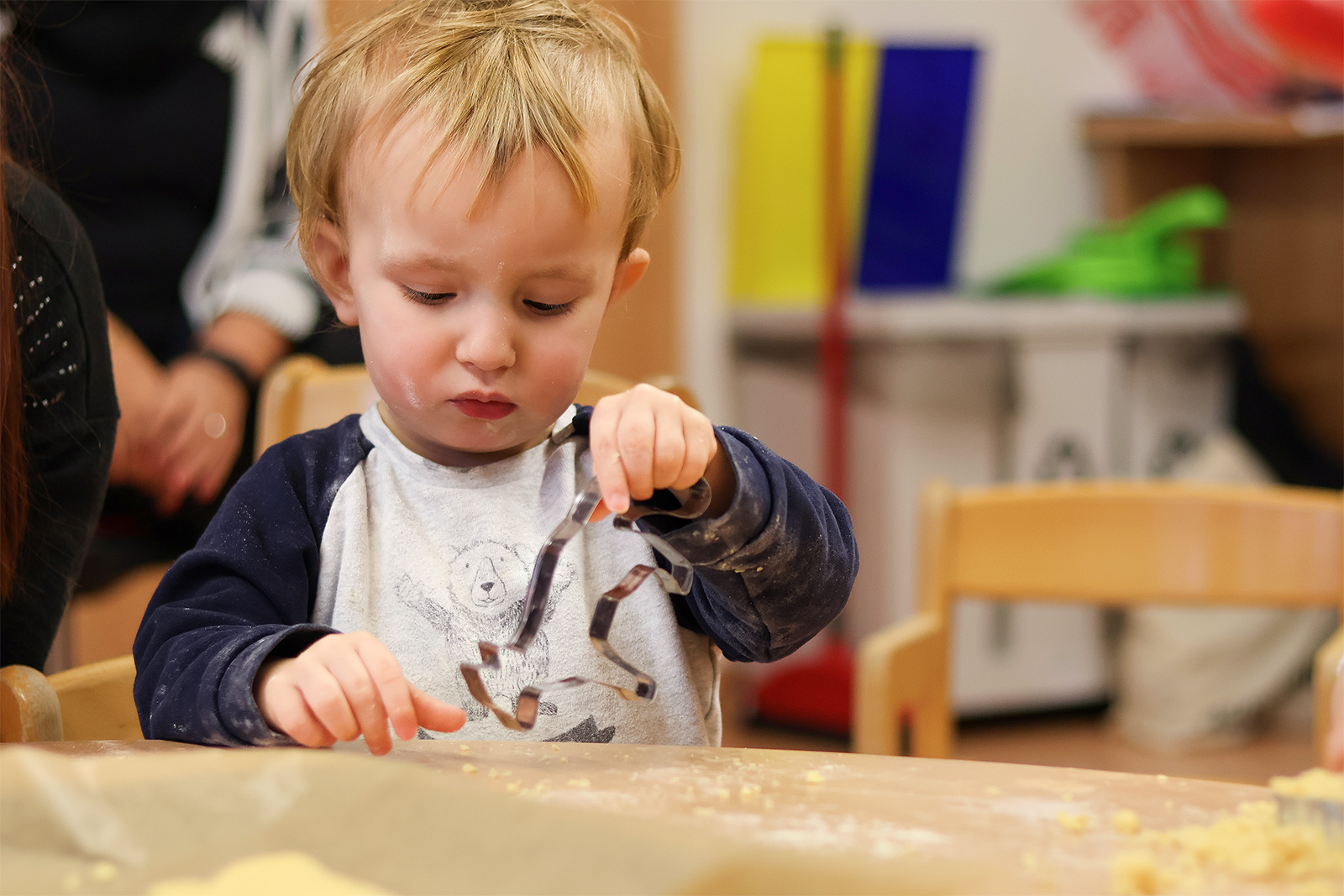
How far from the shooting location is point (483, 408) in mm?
579

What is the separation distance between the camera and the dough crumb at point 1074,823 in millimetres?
395

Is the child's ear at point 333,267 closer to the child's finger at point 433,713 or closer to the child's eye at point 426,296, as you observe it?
the child's eye at point 426,296

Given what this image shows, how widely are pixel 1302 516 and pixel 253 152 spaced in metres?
1.05

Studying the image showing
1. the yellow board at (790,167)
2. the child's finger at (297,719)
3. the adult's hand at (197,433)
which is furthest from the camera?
the yellow board at (790,167)

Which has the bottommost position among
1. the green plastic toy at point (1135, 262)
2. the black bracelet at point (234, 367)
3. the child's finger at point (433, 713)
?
the child's finger at point (433, 713)

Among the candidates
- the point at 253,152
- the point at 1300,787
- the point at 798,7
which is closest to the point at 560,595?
the point at 1300,787

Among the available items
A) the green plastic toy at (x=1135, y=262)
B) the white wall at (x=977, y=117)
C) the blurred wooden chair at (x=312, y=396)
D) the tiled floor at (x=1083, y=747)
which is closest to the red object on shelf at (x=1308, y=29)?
the green plastic toy at (x=1135, y=262)

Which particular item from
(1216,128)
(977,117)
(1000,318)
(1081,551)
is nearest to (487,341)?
(1081,551)

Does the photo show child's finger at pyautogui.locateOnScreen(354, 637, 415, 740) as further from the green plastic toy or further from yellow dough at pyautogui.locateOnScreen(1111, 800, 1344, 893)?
the green plastic toy

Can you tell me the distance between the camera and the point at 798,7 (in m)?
2.25

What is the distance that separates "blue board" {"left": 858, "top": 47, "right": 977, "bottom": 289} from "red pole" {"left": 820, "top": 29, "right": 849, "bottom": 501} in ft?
0.27

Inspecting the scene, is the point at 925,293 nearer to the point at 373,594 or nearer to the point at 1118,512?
the point at 1118,512

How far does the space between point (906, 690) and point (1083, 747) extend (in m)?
1.28

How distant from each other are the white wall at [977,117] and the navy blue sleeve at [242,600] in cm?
153
